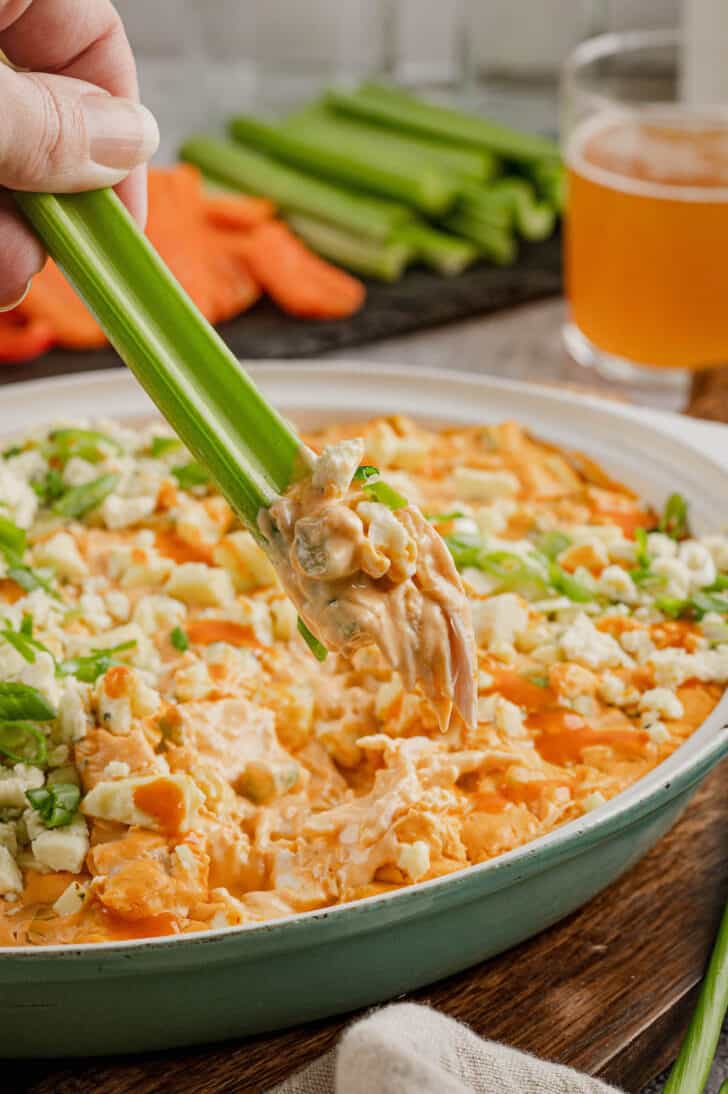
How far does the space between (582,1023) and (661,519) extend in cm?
113

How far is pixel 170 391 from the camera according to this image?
2006mm

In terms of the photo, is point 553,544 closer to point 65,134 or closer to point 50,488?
point 50,488

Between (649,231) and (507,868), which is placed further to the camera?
(649,231)

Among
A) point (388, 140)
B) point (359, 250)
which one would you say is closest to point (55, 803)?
point (359, 250)

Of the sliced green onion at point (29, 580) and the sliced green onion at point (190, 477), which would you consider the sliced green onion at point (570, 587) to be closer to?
the sliced green onion at point (190, 477)

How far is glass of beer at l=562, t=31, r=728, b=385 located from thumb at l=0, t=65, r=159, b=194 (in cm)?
232

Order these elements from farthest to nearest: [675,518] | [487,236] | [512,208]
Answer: [512,208], [487,236], [675,518]

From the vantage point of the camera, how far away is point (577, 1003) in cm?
219

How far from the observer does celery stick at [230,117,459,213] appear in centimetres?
540

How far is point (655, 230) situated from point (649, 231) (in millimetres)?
17

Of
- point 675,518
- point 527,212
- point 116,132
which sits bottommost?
point 527,212

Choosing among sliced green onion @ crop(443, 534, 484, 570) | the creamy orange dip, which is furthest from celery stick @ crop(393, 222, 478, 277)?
sliced green onion @ crop(443, 534, 484, 570)

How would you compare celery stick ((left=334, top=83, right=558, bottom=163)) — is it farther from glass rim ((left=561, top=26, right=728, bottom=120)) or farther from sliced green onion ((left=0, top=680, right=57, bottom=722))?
sliced green onion ((left=0, top=680, right=57, bottom=722))

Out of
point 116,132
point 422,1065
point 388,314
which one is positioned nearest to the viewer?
point 422,1065
